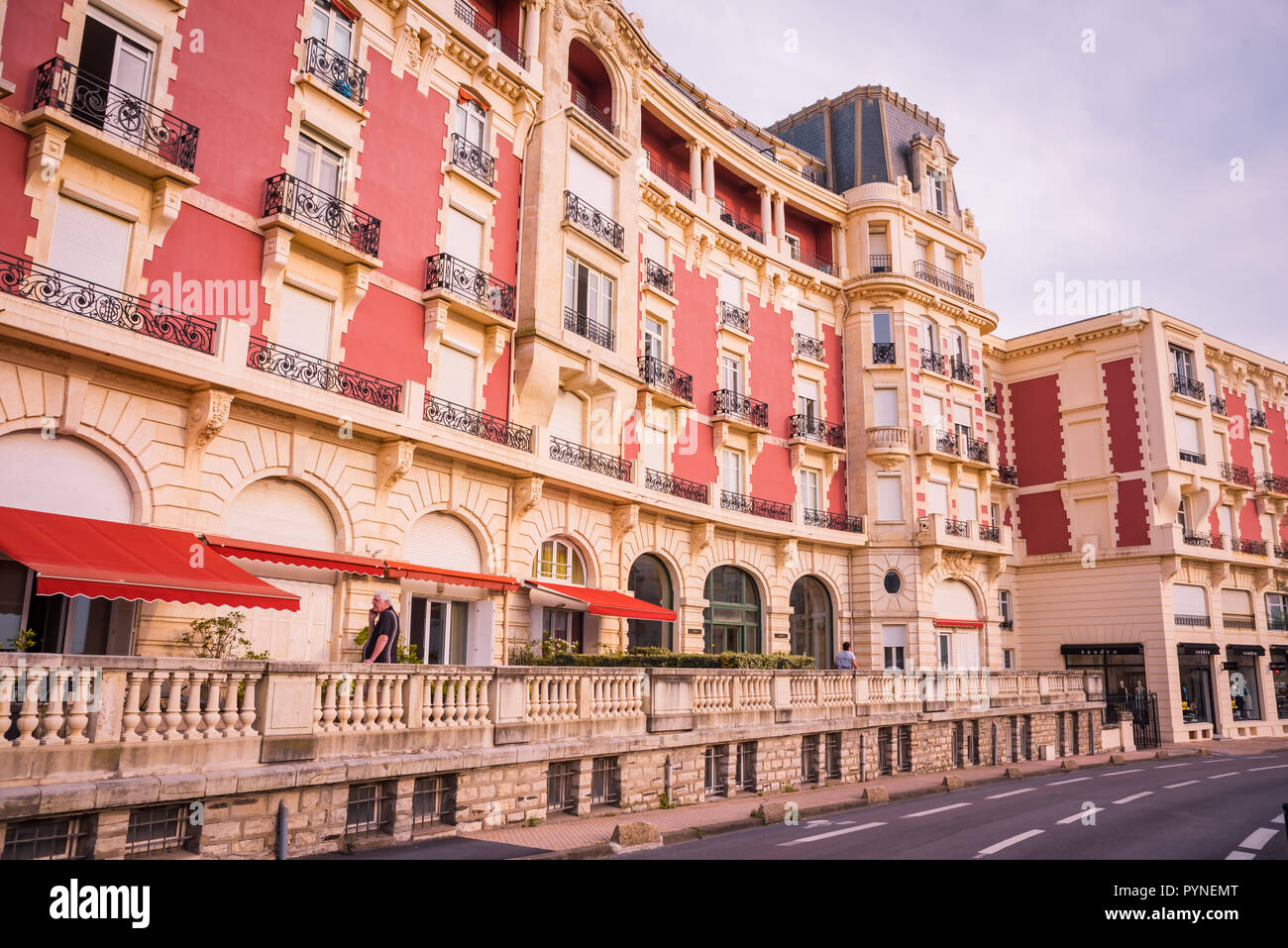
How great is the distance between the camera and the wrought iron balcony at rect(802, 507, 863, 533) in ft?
97.1

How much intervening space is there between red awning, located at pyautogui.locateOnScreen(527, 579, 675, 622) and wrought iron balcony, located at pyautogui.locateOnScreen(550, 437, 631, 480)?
2949 millimetres

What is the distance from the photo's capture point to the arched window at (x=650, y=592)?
2394cm

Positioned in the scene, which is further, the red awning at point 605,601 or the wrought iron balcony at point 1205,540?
the wrought iron balcony at point 1205,540

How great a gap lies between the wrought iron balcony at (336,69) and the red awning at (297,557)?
8.93 metres

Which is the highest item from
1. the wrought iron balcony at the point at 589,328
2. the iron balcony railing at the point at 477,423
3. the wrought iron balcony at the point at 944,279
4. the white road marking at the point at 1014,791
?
the wrought iron balcony at the point at 944,279

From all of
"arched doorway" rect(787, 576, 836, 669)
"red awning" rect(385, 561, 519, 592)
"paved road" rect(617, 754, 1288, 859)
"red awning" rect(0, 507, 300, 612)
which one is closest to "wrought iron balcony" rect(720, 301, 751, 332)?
"arched doorway" rect(787, 576, 836, 669)

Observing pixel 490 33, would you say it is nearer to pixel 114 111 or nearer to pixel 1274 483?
pixel 114 111

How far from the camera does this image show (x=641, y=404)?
24219 mm

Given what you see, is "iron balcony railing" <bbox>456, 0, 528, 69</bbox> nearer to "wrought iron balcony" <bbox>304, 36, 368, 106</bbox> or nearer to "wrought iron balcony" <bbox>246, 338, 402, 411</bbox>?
"wrought iron balcony" <bbox>304, 36, 368, 106</bbox>

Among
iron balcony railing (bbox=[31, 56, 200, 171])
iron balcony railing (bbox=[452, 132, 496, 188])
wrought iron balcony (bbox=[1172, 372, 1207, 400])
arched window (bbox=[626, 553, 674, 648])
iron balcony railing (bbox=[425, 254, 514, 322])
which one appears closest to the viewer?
iron balcony railing (bbox=[31, 56, 200, 171])

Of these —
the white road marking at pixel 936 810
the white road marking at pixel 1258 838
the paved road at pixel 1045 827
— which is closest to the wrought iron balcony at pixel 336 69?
the paved road at pixel 1045 827

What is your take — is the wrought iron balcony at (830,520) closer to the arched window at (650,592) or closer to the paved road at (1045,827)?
the arched window at (650,592)
